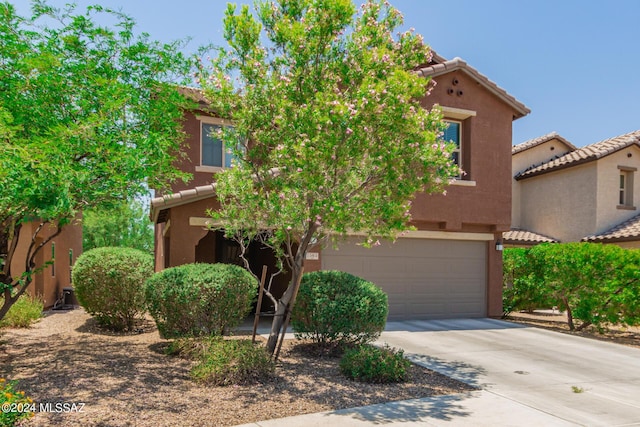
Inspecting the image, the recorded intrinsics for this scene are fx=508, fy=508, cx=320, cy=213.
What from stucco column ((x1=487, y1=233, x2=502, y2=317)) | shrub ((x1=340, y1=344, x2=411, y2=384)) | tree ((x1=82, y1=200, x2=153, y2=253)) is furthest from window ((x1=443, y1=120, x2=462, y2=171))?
tree ((x1=82, y1=200, x2=153, y2=253))

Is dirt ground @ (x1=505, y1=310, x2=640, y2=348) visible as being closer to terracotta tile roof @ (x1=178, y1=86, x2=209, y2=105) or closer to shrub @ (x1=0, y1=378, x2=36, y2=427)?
terracotta tile roof @ (x1=178, y1=86, x2=209, y2=105)

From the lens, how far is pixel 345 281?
9625 mm

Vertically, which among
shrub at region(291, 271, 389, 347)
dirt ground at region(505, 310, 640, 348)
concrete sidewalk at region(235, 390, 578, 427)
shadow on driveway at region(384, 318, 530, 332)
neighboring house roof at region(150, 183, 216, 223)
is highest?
neighboring house roof at region(150, 183, 216, 223)

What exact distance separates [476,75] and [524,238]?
9.56 meters

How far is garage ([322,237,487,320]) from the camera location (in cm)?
1405

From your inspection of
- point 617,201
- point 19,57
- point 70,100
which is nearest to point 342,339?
point 70,100

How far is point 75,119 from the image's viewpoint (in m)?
7.87

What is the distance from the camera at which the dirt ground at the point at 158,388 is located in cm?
592

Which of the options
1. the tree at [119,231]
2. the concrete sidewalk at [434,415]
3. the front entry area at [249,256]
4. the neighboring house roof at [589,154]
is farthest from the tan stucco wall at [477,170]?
the tree at [119,231]

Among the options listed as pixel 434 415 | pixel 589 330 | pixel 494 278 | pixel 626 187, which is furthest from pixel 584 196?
pixel 434 415

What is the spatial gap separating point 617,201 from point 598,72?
252 inches

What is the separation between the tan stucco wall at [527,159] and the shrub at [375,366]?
18.1 m

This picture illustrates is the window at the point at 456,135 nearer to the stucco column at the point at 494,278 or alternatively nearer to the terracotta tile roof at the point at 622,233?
the stucco column at the point at 494,278

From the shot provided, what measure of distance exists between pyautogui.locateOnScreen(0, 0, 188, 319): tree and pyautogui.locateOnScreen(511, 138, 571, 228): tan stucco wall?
61.7 feet
